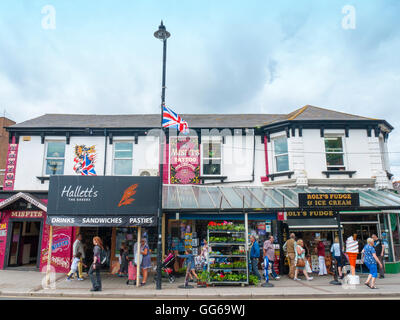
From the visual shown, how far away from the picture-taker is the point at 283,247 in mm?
13375

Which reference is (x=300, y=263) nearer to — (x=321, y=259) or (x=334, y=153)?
(x=321, y=259)

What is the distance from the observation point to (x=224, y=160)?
51.7 ft

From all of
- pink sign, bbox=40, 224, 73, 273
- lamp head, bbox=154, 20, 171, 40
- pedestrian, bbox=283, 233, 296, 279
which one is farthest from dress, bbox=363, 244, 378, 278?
pink sign, bbox=40, 224, 73, 273

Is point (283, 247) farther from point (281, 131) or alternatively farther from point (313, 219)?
point (281, 131)

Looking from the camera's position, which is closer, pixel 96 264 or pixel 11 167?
pixel 96 264

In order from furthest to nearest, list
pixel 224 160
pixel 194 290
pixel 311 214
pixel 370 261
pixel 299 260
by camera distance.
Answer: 1. pixel 224 160
2. pixel 311 214
3. pixel 299 260
4. pixel 370 261
5. pixel 194 290

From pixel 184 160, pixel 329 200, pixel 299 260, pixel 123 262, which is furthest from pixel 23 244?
pixel 329 200

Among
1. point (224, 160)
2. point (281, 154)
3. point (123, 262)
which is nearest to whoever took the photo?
point (123, 262)

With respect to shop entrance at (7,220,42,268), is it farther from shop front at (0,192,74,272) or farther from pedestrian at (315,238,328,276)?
pedestrian at (315,238,328,276)

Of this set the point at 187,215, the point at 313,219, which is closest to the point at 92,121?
the point at 187,215

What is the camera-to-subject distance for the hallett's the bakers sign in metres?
11.4

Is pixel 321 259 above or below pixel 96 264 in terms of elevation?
below

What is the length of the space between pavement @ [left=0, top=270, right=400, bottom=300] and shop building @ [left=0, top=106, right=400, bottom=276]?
9.26 ft

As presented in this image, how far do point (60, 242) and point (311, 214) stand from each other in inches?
468
